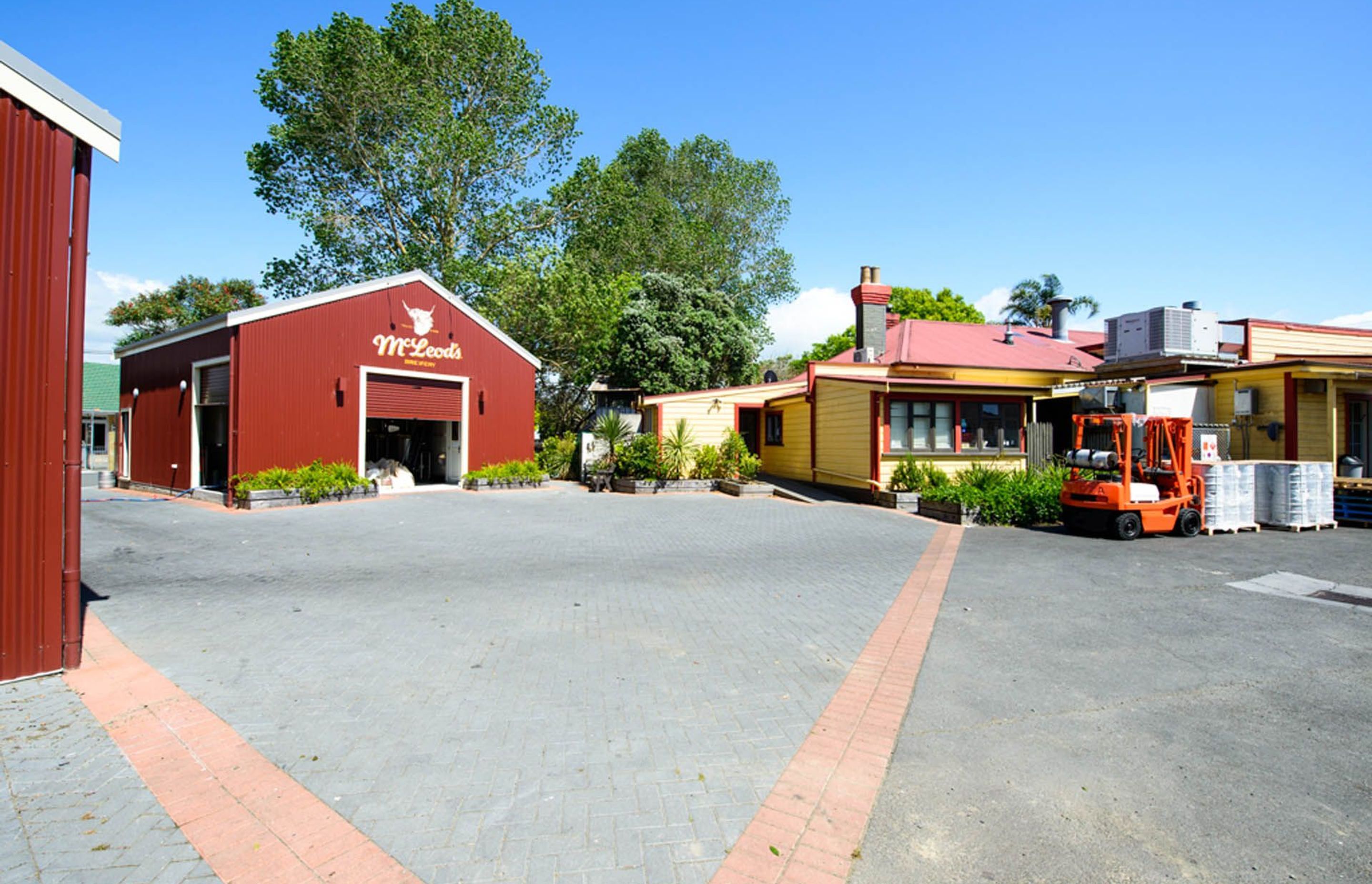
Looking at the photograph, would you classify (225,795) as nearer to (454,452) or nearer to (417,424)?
(454,452)

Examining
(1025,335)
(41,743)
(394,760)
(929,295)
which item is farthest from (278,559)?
(929,295)

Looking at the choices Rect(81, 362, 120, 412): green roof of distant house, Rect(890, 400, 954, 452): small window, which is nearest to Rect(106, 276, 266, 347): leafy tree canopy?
Rect(81, 362, 120, 412): green roof of distant house

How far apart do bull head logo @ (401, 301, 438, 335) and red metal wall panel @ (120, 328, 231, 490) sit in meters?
4.58

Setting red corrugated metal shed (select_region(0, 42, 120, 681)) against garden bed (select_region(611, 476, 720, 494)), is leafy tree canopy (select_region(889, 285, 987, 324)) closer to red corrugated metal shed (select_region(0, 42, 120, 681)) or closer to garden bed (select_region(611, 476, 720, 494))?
garden bed (select_region(611, 476, 720, 494))

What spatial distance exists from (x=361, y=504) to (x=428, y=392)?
5.25 meters

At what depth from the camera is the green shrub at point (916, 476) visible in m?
15.5

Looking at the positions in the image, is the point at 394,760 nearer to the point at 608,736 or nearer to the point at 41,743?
the point at 608,736

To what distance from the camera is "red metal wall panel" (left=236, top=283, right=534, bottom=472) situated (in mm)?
16562

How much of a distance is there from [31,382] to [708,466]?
17.2 meters

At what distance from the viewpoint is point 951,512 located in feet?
45.8

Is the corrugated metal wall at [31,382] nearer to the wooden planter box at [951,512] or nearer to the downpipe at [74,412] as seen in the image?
the downpipe at [74,412]

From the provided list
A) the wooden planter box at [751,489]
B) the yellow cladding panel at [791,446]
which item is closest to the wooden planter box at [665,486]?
the wooden planter box at [751,489]

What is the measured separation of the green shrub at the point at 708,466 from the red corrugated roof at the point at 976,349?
5560 mm

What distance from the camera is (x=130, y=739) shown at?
3869 millimetres
